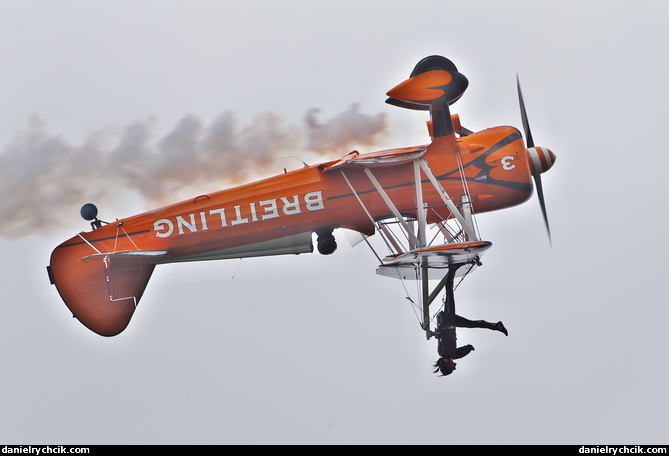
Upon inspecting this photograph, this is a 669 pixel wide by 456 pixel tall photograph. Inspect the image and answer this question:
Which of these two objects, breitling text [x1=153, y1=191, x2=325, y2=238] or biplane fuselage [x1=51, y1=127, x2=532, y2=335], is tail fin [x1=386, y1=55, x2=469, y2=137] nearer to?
biplane fuselage [x1=51, y1=127, x2=532, y2=335]

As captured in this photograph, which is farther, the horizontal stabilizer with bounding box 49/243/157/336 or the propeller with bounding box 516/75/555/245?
the horizontal stabilizer with bounding box 49/243/157/336

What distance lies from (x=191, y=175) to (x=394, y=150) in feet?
16.9

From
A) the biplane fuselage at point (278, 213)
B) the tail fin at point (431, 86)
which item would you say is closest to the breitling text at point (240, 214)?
the biplane fuselage at point (278, 213)

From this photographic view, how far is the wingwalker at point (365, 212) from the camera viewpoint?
1919 cm

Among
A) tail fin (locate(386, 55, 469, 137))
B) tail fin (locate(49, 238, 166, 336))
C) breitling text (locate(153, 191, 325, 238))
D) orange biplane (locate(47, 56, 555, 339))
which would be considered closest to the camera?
tail fin (locate(386, 55, 469, 137))

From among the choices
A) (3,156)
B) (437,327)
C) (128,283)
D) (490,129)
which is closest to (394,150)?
(490,129)

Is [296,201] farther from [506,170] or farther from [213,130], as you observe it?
[506,170]

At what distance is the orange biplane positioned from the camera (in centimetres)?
1934

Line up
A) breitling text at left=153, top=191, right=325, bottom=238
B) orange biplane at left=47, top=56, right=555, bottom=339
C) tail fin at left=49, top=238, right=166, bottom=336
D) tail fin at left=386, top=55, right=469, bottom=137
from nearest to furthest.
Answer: tail fin at left=386, top=55, right=469, bottom=137, orange biplane at left=47, top=56, right=555, bottom=339, breitling text at left=153, top=191, right=325, bottom=238, tail fin at left=49, top=238, right=166, bottom=336

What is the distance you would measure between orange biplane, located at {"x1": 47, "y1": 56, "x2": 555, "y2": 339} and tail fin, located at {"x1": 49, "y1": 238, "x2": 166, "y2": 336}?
2 cm

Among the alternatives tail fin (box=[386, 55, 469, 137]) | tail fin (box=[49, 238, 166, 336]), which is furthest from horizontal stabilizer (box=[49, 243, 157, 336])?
tail fin (box=[386, 55, 469, 137])

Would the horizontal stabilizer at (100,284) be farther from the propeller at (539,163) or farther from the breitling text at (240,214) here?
the propeller at (539,163)

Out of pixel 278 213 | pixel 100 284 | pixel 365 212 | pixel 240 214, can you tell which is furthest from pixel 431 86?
pixel 100 284

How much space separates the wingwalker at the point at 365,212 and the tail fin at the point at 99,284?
0.08 feet
